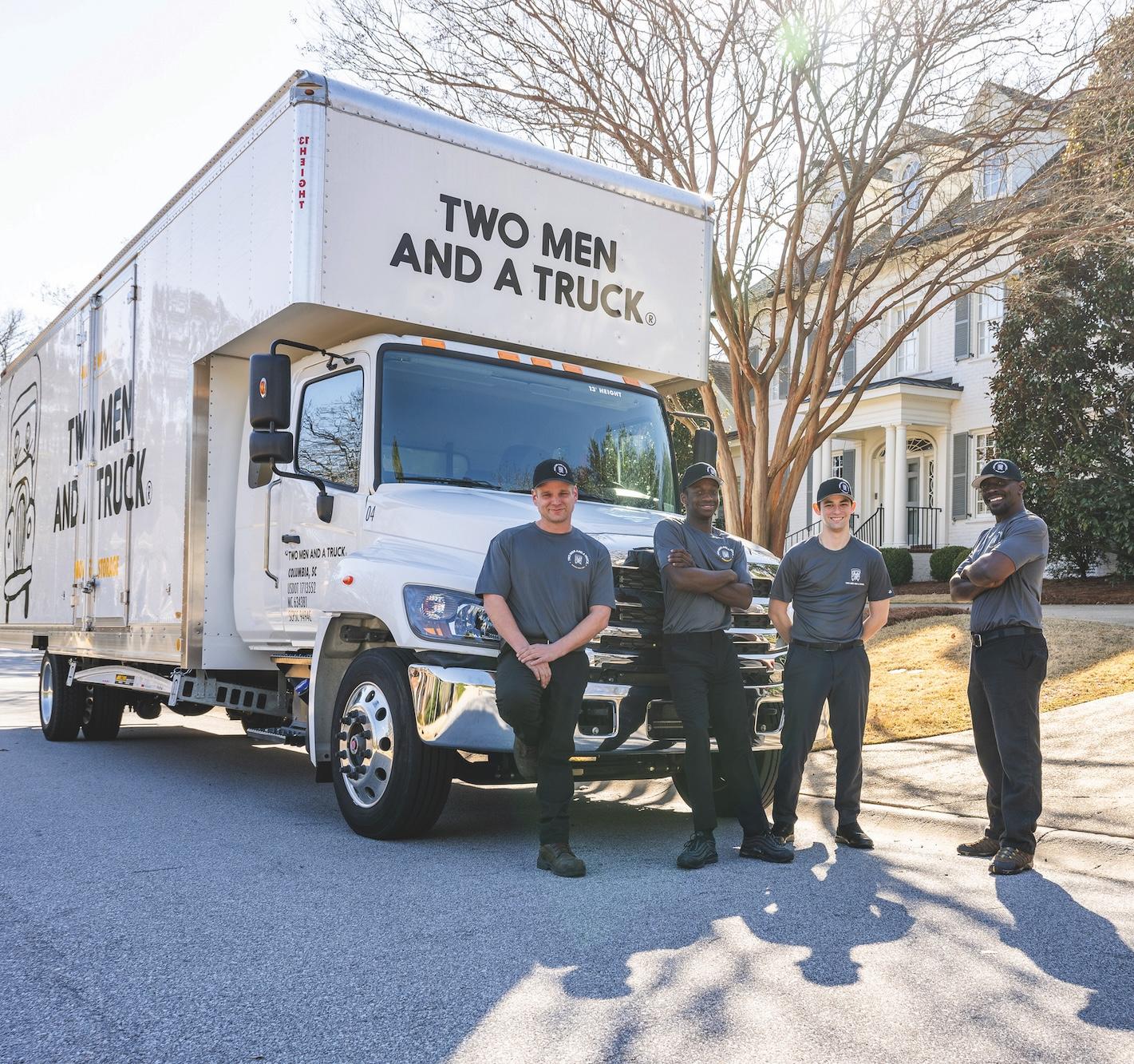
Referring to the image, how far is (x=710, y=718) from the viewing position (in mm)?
6145

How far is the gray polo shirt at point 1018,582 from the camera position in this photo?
5809 millimetres

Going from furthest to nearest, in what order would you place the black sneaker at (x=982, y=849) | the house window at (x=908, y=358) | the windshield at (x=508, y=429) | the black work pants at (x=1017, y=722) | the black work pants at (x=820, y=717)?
the house window at (x=908, y=358) < the windshield at (x=508, y=429) < the black work pants at (x=820, y=717) < the black sneaker at (x=982, y=849) < the black work pants at (x=1017, y=722)

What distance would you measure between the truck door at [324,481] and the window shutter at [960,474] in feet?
69.7

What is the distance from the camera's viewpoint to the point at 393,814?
6172 mm

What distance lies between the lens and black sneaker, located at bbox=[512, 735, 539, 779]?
584 cm

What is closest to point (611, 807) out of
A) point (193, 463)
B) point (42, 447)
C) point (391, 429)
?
point (391, 429)

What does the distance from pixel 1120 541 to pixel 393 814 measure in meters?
16.2

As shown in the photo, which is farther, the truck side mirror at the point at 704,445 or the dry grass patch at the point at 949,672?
the dry grass patch at the point at 949,672

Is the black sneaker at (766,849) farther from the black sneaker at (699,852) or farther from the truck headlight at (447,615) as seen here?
the truck headlight at (447,615)

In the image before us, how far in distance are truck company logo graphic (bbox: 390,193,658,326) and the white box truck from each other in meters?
0.02

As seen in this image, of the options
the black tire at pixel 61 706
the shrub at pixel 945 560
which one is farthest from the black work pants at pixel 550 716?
the shrub at pixel 945 560

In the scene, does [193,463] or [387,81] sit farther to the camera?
[387,81]

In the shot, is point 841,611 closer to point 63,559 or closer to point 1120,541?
point 63,559

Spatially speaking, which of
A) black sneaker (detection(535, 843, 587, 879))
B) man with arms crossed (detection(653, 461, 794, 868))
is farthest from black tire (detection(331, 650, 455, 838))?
man with arms crossed (detection(653, 461, 794, 868))
